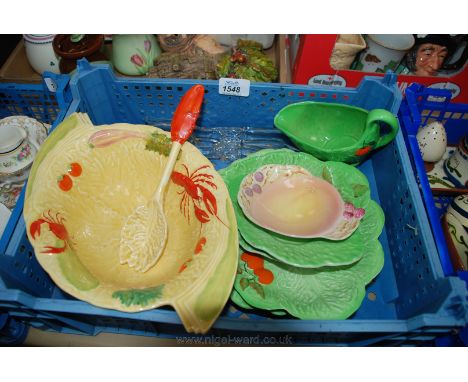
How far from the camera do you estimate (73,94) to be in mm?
812

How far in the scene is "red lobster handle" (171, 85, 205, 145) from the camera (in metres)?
0.68

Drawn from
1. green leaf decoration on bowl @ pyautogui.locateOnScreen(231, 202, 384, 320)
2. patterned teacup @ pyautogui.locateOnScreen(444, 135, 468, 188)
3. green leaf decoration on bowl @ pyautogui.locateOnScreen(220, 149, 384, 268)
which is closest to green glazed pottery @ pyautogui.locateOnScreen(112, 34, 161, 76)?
green leaf decoration on bowl @ pyautogui.locateOnScreen(220, 149, 384, 268)

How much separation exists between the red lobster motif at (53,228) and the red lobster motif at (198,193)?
21 cm

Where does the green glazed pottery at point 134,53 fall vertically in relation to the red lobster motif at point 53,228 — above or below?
above

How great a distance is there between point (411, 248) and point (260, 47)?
78cm

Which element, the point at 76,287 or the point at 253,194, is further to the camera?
the point at 253,194

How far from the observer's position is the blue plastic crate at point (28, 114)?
0.60 meters

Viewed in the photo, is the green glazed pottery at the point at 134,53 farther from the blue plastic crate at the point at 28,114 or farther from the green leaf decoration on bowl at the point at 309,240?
the green leaf decoration on bowl at the point at 309,240

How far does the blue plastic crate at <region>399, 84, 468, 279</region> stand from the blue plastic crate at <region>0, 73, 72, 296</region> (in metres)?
0.72

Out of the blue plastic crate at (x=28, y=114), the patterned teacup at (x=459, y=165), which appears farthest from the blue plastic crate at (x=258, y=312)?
the patterned teacup at (x=459, y=165)

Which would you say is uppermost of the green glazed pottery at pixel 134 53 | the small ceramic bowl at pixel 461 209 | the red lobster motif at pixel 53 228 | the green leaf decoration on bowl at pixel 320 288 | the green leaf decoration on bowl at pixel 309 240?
the green glazed pottery at pixel 134 53

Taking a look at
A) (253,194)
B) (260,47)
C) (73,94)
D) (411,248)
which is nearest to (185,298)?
(253,194)

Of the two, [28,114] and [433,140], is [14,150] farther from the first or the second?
[433,140]

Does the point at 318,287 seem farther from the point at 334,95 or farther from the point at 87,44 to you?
the point at 87,44
